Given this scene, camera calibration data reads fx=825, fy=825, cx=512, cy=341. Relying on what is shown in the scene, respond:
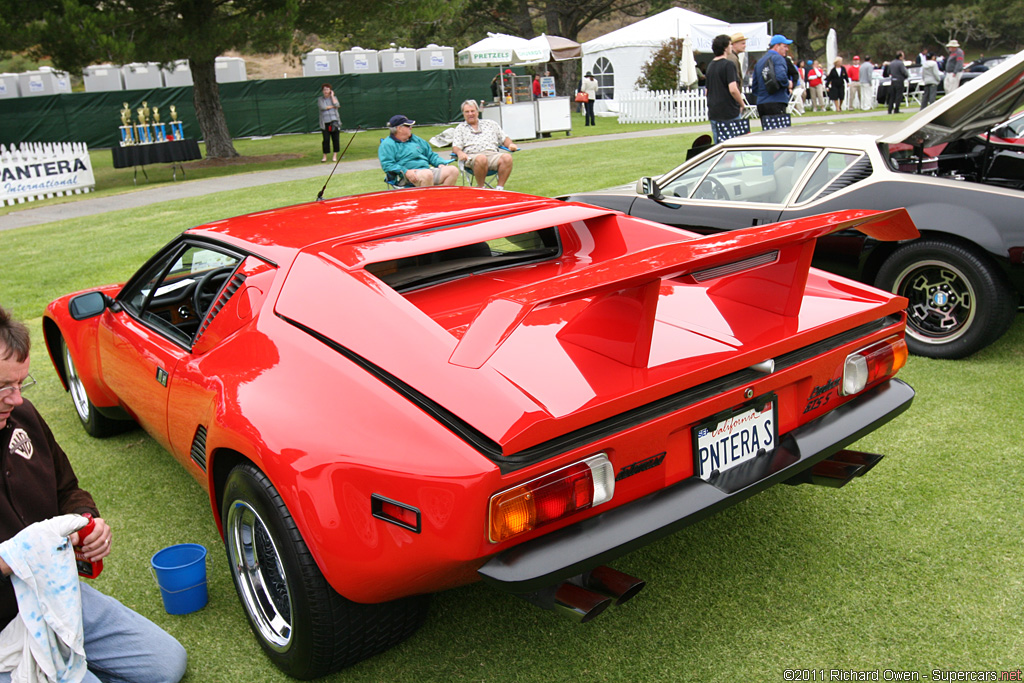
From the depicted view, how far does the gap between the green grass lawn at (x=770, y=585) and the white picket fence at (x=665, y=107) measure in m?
22.1

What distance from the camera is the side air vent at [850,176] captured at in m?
5.11

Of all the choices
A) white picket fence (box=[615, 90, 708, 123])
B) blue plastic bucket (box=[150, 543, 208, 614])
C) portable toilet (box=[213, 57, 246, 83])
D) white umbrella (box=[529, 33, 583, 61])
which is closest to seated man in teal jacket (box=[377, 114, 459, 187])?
blue plastic bucket (box=[150, 543, 208, 614])

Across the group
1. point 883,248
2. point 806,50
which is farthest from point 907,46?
point 883,248

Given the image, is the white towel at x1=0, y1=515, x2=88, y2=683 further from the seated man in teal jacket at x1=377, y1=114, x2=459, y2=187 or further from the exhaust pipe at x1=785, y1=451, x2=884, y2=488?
the seated man in teal jacket at x1=377, y1=114, x2=459, y2=187

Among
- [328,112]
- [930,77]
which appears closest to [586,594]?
[328,112]

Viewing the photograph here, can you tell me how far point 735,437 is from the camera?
8.04ft

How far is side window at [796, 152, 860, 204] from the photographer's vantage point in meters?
5.21

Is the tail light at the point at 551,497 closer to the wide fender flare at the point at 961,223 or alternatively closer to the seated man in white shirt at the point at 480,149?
the wide fender flare at the point at 961,223

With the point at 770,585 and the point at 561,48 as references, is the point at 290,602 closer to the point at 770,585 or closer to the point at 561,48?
the point at 770,585

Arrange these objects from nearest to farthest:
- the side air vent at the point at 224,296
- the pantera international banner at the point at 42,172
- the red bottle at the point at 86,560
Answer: the red bottle at the point at 86,560, the side air vent at the point at 224,296, the pantera international banner at the point at 42,172

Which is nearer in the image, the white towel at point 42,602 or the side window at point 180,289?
the white towel at point 42,602

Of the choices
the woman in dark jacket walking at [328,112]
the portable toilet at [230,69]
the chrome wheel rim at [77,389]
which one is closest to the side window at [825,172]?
the chrome wheel rim at [77,389]

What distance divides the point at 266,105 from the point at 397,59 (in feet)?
24.8

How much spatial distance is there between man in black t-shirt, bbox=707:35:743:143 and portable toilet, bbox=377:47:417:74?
25.2m
